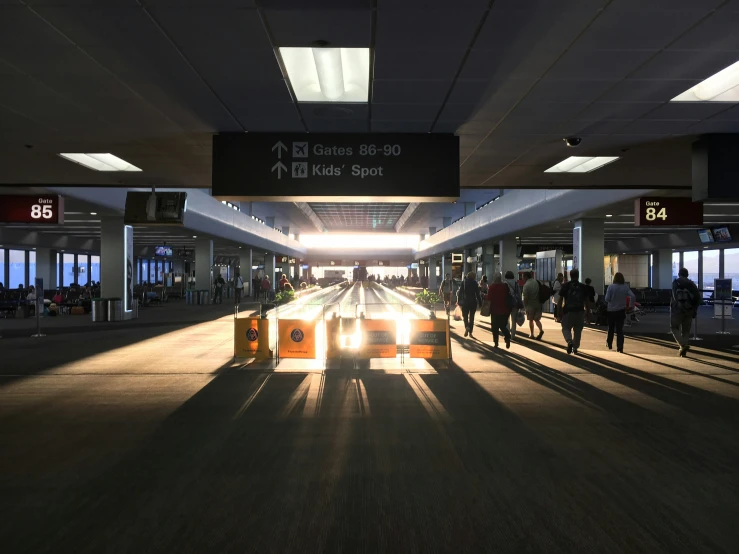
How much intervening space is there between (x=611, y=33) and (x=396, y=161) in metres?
3.97

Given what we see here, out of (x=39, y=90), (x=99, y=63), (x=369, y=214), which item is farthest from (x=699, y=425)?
(x=369, y=214)

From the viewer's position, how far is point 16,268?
131 feet

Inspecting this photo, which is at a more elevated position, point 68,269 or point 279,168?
point 279,168

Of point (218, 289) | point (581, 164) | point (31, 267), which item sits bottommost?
point (218, 289)

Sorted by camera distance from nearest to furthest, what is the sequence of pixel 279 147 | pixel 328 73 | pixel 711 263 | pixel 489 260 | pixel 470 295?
pixel 328 73 → pixel 279 147 → pixel 470 295 → pixel 489 260 → pixel 711 263

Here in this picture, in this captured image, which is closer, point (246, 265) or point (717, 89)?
point (717, 89)

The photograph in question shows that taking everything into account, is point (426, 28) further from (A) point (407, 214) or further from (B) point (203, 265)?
(A) point (407, 214)

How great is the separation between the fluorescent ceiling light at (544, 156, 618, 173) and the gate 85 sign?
3.06m

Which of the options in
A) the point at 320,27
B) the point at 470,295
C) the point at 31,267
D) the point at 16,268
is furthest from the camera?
the point at 31,267

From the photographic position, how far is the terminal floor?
390 centimetres

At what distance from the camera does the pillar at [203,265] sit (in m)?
34.8

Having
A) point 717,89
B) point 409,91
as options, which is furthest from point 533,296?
point 409,91

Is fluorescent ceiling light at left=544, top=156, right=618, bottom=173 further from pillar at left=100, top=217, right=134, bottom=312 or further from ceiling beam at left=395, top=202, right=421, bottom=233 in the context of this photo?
ceiling beam at left=395, top=202, right=421, bottom=233

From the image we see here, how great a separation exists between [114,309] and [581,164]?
17864mm
